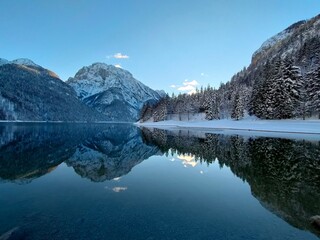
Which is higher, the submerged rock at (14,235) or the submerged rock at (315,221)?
the submerged rock at (14,235)

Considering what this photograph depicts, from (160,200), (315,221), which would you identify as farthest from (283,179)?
(160,200)

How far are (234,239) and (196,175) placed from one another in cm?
1026

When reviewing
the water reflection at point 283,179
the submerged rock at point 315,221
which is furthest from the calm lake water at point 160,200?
the submerged rock at point 315,221

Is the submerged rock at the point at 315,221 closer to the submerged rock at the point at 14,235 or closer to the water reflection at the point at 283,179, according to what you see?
the water reflection at the point at 283,179

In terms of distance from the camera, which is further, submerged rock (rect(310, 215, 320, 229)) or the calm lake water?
submerged rock (rect(310, 215, 320, 229))

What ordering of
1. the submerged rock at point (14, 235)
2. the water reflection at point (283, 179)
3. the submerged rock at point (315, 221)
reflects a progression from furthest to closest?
the water reflection at point (283, 179)
the submerged rock at point (315, 221)
the submerged rock at point (14, 235)

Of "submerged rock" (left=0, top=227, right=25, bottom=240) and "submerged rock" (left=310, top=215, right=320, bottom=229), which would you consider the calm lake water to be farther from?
"submerged rock" (left=310, top=215, right=320, bottom=229)

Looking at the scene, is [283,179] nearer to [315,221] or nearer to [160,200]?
[315,221]

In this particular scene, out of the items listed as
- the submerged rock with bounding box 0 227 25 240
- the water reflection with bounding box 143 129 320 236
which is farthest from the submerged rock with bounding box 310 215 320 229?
the submerged rock with bounding box 0 227 25 240

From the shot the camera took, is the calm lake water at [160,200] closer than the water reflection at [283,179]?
Yes

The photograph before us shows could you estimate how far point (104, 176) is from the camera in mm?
17031

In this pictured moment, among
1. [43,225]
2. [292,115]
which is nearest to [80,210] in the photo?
[43,225]

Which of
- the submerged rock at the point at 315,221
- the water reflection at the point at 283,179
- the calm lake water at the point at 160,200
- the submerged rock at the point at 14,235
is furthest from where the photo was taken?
the water reflection at the point at 283,179

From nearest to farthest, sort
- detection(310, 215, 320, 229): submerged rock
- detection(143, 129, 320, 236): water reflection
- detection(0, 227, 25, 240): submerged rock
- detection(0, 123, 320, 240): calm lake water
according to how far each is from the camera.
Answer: detection(0, 227, 25, 240): submerged rock
detection(0, 123, 320, 240): calm lake water
detection(310, 215, 320, 229): submerged rock
detection(143, 129, 320, 236): water reflection
